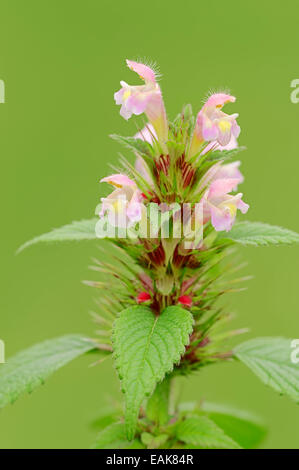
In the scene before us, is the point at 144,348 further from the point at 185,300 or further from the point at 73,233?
the point at 73,233

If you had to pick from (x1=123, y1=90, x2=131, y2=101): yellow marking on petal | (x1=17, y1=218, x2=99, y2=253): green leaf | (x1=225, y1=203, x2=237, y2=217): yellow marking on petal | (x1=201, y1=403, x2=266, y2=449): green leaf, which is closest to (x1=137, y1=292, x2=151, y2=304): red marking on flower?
(x1=17, y1=218, x2=99, y2=253): green leaf

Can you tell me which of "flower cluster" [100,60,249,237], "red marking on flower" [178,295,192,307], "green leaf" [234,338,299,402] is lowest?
"green leaf" [234,338,299,402]

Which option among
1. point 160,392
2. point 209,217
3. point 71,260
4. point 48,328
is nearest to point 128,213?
point 209,217

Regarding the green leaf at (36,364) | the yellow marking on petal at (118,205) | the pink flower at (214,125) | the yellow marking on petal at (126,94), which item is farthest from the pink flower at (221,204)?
the green leaf at (36,364)

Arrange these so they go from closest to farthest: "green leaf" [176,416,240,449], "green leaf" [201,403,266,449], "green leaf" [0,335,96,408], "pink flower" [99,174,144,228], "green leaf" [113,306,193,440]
A: "green leaf" [113,306,193,440] < "pink flower" [99,174,144,228] < "green leaf" [176,416,240,449] < "green leaf" [0,335,96,408] < "green leaf" [201,403,266,449]

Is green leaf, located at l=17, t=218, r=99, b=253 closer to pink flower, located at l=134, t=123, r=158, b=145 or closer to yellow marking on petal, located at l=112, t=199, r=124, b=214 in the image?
yellow marking on petal, located at l=112, t=199, r=124, b=214
